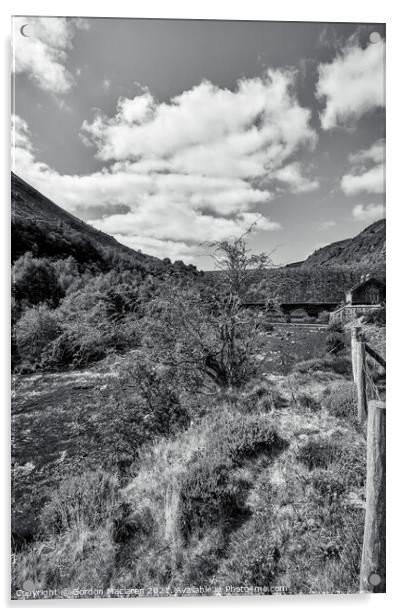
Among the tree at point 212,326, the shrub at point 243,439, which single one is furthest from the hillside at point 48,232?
the shrub at point 243,439

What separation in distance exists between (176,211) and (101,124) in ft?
4.35

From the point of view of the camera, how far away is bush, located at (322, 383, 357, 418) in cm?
430

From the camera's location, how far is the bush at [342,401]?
4.30m

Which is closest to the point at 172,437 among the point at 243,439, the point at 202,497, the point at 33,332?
the point at 243,439

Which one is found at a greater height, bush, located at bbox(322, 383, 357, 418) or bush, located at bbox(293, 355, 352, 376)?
bush, located at bbox(293, 355, 352, 376)

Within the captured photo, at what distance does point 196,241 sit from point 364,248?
2.41 m

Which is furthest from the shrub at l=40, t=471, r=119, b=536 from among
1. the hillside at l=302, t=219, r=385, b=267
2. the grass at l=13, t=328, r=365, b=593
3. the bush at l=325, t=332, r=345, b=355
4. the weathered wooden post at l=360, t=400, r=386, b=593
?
the bush at l=325, t=332, r=345, b=355

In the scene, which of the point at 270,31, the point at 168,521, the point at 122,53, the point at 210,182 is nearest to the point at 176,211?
the point at 210,182

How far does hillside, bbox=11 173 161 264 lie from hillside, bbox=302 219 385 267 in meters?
2.84

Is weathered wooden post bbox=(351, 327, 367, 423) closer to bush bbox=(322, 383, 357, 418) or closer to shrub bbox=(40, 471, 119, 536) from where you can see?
bush bbox=(322, 383, 357, 418)

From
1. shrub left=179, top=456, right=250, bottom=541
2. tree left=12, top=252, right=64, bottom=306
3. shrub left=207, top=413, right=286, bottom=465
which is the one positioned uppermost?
tree left=12, top=252, right=64, bottom=306

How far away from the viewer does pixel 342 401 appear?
446 cm
